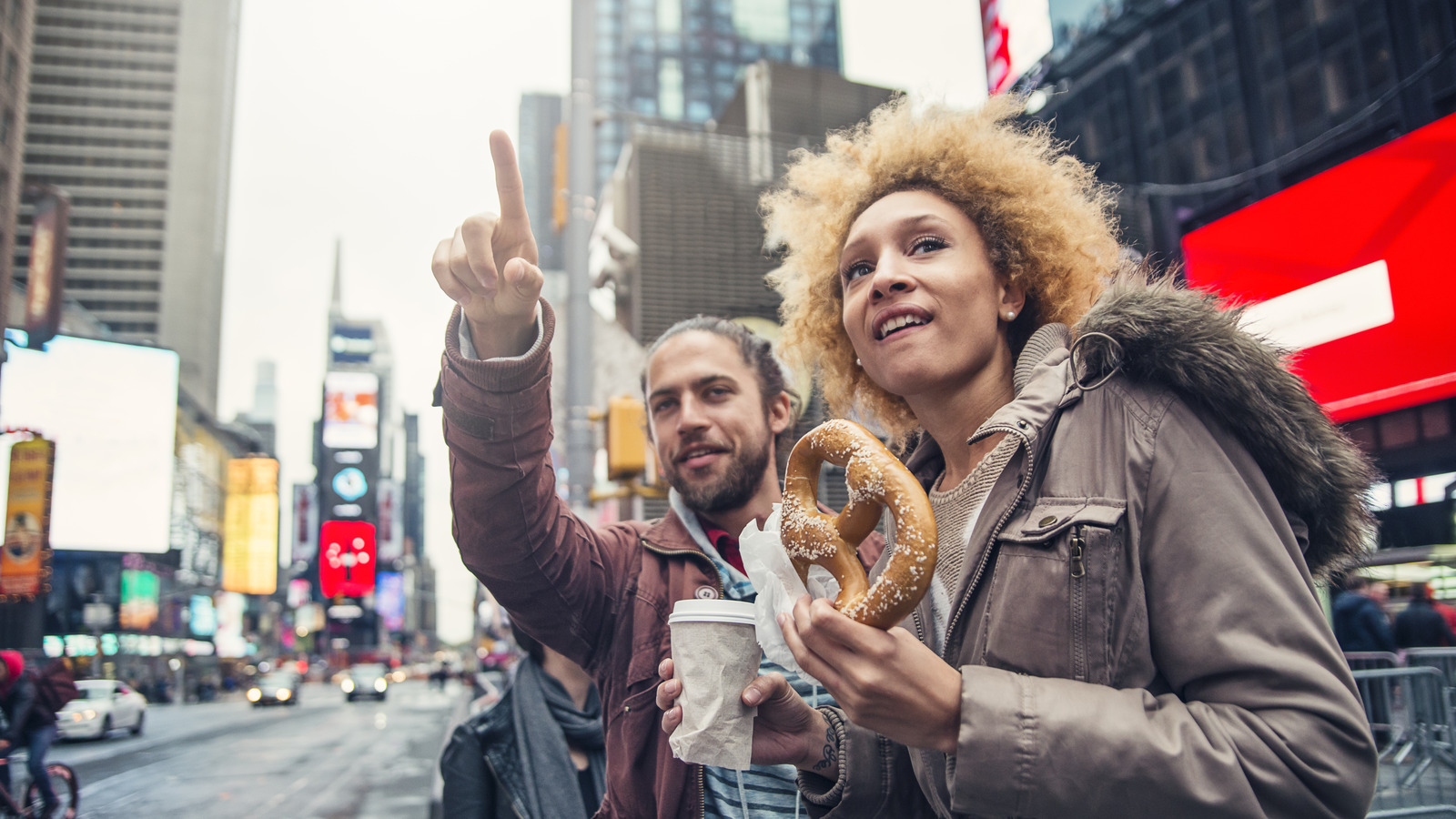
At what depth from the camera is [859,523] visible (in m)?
1.50

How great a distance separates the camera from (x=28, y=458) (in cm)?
2770

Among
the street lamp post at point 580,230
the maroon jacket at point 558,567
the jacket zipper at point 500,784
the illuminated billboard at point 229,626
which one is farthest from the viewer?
the illuminated billboard at point 229,626

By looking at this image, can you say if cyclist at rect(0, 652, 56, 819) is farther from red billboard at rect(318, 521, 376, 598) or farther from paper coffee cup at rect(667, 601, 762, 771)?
red billboard at rect(318, 521, 376, 598)

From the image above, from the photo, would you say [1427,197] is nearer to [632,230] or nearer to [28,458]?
[632,230]

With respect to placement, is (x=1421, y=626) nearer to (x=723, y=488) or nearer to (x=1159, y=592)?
(x=723, y=488)

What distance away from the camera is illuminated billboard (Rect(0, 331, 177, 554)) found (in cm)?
4009

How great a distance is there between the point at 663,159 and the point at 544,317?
16.1m

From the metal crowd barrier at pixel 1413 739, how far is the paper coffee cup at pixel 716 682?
589cm

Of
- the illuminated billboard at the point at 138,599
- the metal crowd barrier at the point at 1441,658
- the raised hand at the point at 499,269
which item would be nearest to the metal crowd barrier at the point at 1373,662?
the metal crowd barrier at the point at 1441,658

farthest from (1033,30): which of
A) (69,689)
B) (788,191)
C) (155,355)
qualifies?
(155,355)

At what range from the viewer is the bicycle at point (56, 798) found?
9.40 metres

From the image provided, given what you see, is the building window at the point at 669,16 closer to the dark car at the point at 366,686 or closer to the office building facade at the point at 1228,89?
the dark car at the point at 366,686

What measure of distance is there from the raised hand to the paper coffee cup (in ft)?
2.96

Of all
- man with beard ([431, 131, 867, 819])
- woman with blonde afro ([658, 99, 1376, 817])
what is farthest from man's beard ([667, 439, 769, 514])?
woman with blonde afro ([658, 99, 1376, 817])
